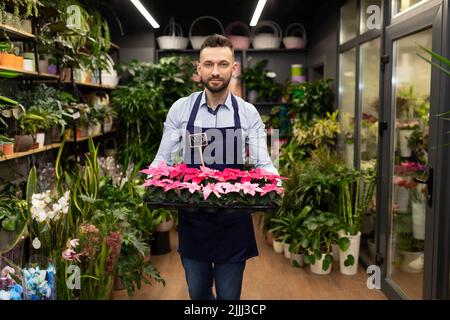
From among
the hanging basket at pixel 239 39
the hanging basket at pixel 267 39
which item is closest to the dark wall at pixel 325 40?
the hanging basket at pixel 267 39

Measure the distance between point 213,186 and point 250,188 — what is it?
0.44ft

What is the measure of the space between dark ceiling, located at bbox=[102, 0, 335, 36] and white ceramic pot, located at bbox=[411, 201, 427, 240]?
2.90 m

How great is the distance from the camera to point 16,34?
111 inches

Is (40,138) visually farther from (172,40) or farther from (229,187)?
(172,40)

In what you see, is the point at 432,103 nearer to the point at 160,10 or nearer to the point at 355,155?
the point at 355,155

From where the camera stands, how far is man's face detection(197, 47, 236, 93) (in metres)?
1.66

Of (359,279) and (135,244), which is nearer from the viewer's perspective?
(135,244)

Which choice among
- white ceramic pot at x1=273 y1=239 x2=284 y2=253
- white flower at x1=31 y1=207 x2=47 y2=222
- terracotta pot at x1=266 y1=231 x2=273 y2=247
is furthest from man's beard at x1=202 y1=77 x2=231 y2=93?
terracotta pot at x1=266 y1=231 x2=273 y2=247

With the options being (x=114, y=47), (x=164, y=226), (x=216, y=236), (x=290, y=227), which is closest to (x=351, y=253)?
(x=290, y=227)

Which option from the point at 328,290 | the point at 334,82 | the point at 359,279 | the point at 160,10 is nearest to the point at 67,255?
the point at 328,290

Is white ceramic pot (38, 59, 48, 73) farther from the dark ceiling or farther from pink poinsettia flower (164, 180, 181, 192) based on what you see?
pink poinsettia flower (164, 180, 181, 192)

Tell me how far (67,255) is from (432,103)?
6.90ft

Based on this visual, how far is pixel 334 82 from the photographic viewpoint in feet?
15.4

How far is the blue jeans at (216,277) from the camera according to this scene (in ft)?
6.34
